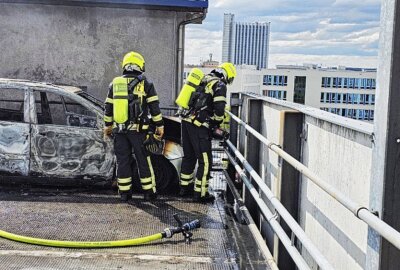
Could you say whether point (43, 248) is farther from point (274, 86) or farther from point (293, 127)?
point (274, 86)

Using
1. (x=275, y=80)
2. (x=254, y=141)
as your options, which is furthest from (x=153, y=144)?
(x=275, y=80)

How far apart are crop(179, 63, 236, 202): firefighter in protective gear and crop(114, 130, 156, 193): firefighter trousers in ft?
2.02

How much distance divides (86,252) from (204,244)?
121 centimetres

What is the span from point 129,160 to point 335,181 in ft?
13.3

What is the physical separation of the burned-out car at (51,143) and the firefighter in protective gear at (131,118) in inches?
16.0

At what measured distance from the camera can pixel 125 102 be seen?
6527 millimetres

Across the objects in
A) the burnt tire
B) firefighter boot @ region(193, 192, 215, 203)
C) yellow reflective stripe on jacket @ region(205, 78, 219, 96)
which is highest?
yellow reflective stripe on jacket @ region(205, 78, 219, 96)

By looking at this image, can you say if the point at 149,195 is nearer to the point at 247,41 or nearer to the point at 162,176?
the point at 162,176

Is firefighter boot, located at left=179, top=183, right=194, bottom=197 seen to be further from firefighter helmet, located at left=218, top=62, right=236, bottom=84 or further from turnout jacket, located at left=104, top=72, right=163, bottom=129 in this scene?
firefighter helmet, located at left=218, top=62, right=236, bottom=84

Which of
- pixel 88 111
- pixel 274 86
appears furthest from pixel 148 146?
pixel 274 86

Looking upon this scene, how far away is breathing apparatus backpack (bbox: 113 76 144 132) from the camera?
257 inches

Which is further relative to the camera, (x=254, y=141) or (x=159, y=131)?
(x=159, y=131)

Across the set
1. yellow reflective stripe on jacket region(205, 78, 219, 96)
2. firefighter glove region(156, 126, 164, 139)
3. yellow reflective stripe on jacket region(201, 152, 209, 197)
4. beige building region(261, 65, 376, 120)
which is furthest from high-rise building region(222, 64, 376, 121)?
firefighter glove region(156, 126, 164, 139)

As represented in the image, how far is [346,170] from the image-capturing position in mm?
3061
